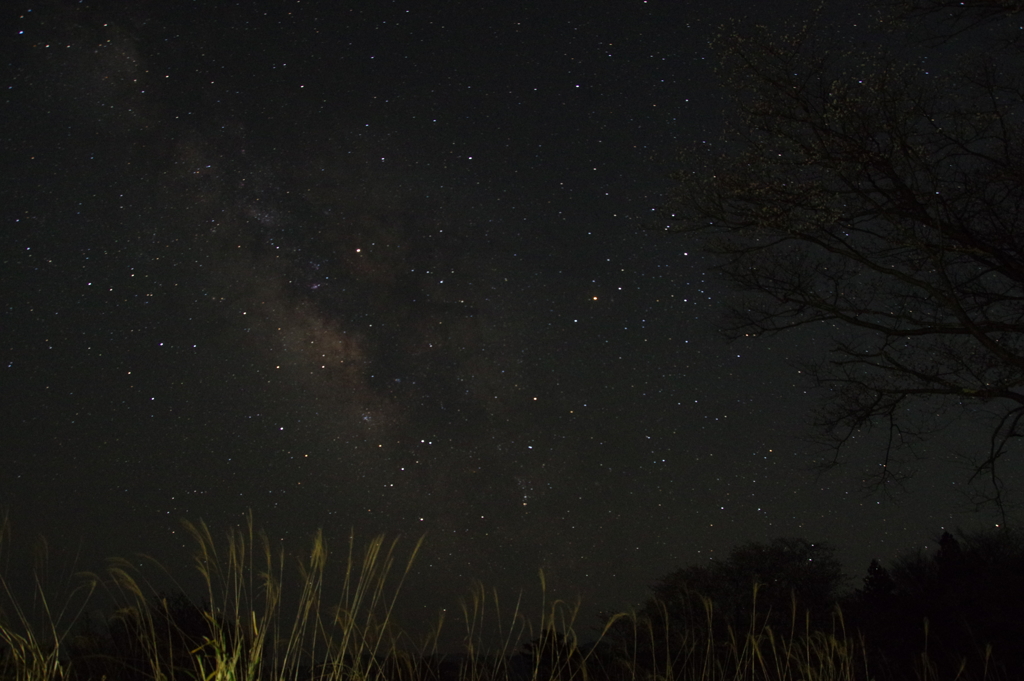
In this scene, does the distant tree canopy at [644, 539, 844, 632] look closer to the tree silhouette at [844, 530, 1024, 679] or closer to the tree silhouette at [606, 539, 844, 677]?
the tree silhouette at [606, 539, 844, 677]

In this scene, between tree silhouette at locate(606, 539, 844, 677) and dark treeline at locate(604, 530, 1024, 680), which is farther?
tree silhouette at locate(606, 539, 844, 677)

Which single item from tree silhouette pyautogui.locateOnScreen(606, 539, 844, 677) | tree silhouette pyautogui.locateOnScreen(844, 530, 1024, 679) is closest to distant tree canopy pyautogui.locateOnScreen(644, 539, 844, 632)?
tree silhouette pyautogui.locateOnScreen(606, 539, 844, 677)

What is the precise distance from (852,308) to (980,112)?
224 centimetres

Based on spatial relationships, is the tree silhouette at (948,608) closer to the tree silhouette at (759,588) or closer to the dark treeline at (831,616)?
the dark treeline at (831,616)

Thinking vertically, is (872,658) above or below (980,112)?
below

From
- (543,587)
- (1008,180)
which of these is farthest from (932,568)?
(543,587)

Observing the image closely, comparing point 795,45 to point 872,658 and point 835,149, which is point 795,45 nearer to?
point 835,149

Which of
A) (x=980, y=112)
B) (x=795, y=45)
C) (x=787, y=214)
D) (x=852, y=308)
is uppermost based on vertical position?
(x=795, y=45)

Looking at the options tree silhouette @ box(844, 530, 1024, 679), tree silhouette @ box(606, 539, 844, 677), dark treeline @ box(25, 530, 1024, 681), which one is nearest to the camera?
dark treeline @ box(25, 530, 1024, 681)

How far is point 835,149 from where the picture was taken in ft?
24.9

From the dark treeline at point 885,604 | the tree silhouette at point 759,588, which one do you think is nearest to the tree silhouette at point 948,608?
the dark treeline at point 885,604

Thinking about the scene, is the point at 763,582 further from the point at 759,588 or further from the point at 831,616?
the point at 831,616

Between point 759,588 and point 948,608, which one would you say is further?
point 759,588

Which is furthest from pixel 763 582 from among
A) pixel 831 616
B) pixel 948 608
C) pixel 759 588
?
pixel 831 616
